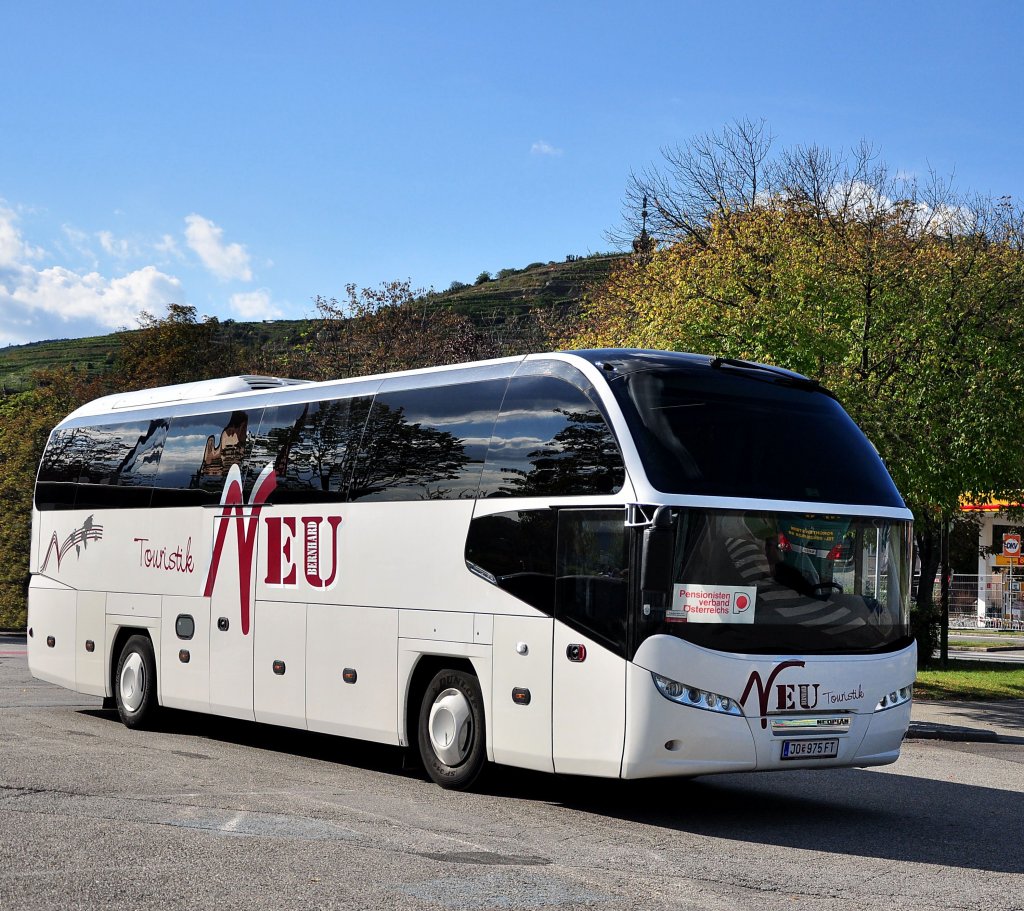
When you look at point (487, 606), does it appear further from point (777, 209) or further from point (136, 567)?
point (777, 209)

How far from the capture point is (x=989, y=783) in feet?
41.7

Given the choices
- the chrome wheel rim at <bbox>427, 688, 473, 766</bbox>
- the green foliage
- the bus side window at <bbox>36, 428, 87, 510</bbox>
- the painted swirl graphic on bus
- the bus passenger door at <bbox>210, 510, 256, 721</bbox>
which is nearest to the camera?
the chrome wheel rim at <bbox>427, 688, 473, 766</bbox>

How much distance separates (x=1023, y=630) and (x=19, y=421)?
3298 centimetres

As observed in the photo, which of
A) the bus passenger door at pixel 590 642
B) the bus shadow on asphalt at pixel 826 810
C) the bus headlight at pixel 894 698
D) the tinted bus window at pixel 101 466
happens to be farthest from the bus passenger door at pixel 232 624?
the bus headlight at pixel 894 698

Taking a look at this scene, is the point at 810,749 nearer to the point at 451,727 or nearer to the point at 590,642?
the point at 590,642

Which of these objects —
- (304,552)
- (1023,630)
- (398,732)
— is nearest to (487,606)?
(398,732)

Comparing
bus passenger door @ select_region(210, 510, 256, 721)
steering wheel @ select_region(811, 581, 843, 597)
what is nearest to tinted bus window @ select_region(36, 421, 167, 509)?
bus passenger door @ select_region(210, 510, 256, 721)

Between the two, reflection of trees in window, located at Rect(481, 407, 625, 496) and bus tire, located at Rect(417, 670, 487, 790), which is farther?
bus tire, located at Rect(417, 670, 487, 790)

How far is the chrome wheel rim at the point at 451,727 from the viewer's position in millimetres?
10883

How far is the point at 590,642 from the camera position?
971cm

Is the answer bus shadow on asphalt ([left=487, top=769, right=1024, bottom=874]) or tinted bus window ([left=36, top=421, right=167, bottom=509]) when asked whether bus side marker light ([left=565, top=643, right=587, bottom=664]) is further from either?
tinted bus window ([left=36, top=421, right=167, bottom=509])

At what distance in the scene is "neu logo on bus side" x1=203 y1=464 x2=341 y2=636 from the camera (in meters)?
12.8

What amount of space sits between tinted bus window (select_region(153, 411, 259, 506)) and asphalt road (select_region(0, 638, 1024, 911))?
9.02ft

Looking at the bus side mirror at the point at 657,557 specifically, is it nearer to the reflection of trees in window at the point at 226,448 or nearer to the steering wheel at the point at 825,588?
the steering wheel at the point at 825,588
